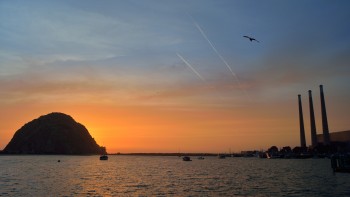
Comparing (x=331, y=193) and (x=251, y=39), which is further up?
(x=251, y=39)

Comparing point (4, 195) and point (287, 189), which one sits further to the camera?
point (287, 189)

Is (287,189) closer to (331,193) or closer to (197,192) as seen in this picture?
(331,193)

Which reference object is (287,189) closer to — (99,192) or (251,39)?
(251,39)

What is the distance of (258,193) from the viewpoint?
212 feet

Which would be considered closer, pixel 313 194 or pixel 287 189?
pixel 313 194

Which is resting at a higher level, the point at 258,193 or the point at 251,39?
the point at 251,39

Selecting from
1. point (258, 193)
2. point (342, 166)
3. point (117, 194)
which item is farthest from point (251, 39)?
point (342, 166)

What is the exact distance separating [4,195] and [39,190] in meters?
8.48

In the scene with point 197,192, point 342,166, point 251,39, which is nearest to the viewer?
point 251,39

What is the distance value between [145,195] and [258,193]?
19.9 m

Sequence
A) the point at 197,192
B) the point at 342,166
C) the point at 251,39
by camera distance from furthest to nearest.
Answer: the point at 342,166, the point at 197,192, the point at 251,39

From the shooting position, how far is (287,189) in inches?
2795

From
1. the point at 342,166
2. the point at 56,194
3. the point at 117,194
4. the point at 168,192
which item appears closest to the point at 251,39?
the point at 168,192

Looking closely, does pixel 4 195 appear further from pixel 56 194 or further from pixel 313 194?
pixel 313 194
